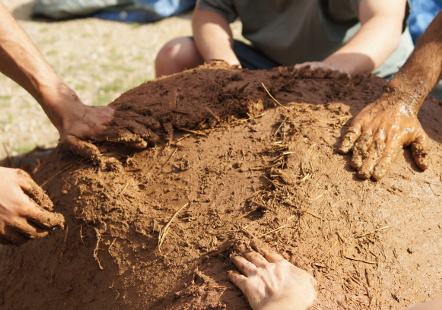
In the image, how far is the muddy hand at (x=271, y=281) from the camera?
5.24 feet

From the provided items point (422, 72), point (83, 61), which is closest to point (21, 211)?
point (422, 72)

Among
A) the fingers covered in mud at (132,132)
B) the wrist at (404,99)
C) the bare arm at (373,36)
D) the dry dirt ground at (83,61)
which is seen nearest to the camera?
the wrist at (404,99)

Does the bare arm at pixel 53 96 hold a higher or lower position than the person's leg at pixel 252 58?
higher

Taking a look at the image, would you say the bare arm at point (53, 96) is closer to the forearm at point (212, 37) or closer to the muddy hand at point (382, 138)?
the muddy hand at point (382, 138)

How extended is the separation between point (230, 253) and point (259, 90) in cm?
92

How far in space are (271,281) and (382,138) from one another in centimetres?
86

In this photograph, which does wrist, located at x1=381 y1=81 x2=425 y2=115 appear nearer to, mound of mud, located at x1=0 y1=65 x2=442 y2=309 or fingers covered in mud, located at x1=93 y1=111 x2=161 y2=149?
mound of mud, located at x1=0 y1=65 x2=442 y2=309

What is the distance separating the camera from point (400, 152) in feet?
6.96

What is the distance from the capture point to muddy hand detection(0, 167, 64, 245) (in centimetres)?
193

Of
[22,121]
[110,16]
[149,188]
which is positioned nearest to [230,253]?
[149,188]

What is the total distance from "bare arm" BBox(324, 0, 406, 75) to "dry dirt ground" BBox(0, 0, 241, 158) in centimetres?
297

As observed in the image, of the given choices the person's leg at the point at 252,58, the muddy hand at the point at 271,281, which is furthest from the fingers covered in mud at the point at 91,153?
the person's leg at the point at 252,58

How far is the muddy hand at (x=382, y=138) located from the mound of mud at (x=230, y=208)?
0.17 feet

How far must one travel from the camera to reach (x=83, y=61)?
6359 millimetres
